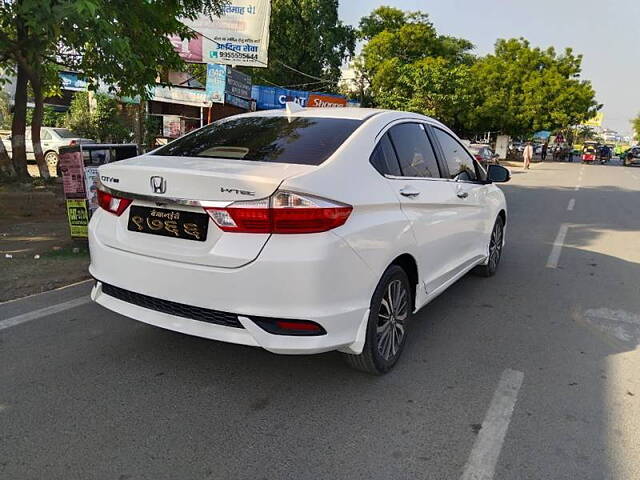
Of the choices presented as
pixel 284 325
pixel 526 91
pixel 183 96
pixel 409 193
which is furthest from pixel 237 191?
pixel 526 91

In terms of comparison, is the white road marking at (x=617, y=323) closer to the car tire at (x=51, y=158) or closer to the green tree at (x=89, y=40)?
the green tree at (x=89, y=40)

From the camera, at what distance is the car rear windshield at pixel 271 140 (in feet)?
10.9

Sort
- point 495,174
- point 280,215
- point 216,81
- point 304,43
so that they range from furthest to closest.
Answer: point 304,43 → point 216,81 → point 495,174 → point 280,215

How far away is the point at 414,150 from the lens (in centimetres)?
405

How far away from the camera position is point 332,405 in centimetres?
318

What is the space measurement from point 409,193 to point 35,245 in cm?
531

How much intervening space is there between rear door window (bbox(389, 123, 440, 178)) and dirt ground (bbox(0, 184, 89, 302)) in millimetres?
3655

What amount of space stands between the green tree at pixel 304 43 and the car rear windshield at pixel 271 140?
28.3 meters

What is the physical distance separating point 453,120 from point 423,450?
128ft

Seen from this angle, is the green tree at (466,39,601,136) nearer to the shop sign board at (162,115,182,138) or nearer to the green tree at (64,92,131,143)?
the shop sign board at (162,115,182,138)

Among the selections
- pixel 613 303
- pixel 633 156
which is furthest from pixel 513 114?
pixel 613 303

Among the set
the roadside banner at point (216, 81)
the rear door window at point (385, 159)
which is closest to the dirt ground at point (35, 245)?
the rear door window at point (385, 159)

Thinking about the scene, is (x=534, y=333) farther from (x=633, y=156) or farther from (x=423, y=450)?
(x=633, y=156)

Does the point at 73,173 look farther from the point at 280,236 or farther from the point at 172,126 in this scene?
the point at 172,126
